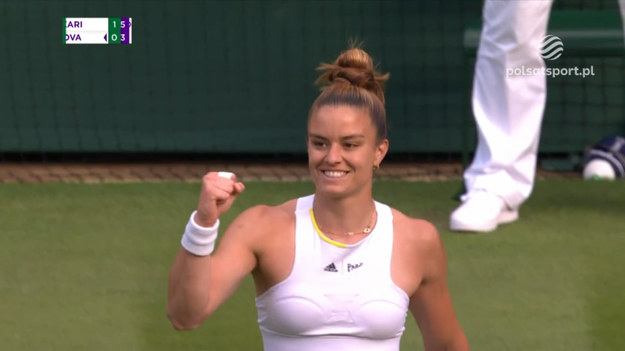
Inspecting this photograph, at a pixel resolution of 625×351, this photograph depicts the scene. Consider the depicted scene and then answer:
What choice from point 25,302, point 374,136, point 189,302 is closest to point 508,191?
point 25,302

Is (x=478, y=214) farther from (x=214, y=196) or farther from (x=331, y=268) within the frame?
(x=214, y=196)

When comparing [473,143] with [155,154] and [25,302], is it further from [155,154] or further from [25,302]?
[25,302]

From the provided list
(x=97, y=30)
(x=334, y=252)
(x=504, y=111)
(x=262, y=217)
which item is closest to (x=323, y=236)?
(x=334, y=252)

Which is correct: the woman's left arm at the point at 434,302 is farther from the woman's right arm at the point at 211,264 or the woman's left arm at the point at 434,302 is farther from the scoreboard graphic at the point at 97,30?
the scoreboard graphic at the point at 97,30

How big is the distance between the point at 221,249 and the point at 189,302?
0.22 meters

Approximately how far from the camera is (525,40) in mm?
6203

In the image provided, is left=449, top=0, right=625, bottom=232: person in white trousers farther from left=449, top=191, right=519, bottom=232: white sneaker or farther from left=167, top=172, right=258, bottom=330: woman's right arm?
left=167, top=172, right=258, bottom=330: woman's right arm

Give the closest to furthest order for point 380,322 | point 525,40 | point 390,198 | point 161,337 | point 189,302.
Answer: point 189,302 → point 380,322 → point 161,337 → point 525,40 → point 390,198

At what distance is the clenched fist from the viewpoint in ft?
9.61

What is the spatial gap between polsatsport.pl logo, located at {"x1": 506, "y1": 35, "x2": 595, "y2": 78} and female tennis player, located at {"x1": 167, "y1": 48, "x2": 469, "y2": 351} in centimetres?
293

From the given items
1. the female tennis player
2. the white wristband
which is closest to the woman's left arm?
the female tennis player

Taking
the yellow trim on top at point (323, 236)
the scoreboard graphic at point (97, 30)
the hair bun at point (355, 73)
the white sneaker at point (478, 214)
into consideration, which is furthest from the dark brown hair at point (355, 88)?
the scoreboard graphic at point (97, 30)

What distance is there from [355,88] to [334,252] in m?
0.44

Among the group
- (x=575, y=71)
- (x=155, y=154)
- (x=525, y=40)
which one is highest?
(x=525, y=40)
